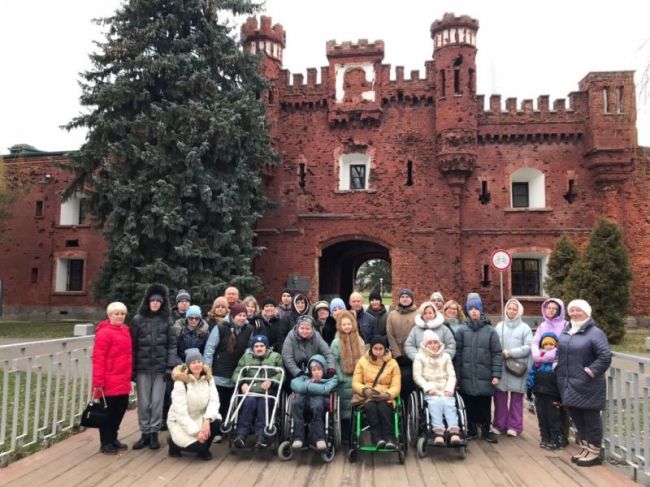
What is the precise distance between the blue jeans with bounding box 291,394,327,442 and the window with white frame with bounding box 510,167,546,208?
16.3 m

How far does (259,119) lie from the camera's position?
1636cm

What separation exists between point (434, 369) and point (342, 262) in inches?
811

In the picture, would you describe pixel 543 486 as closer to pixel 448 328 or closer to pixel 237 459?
pixel 448 328

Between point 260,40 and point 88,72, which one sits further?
point 260,40

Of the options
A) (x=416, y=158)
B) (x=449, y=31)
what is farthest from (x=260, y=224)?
(x=449, y=31)

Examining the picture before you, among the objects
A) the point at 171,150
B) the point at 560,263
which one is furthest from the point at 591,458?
the point at 171,150

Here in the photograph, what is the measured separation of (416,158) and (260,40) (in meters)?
7.94

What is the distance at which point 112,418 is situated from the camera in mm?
5871

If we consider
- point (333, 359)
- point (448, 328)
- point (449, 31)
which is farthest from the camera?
point (449, 31)

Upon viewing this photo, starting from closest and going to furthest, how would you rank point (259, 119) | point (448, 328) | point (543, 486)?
point (543, 486) < point (448, 328) < point (259, 119)

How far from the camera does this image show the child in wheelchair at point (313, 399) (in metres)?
5.55

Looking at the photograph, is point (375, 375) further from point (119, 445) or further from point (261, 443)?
point (119, 445)

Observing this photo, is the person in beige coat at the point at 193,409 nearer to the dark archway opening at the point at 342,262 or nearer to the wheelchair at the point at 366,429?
the wheelchair at the point at 366,429

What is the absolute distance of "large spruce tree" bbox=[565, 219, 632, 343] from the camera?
49.8 ft
